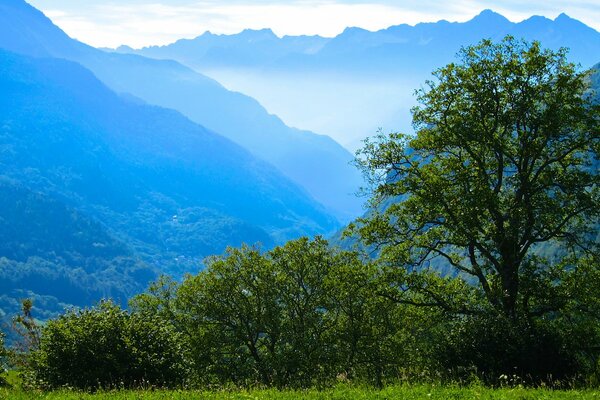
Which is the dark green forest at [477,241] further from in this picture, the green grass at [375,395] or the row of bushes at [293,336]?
the green grass at [375,395]

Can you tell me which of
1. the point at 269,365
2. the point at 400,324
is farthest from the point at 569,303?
the point at 269,365

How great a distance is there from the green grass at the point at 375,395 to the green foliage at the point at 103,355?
568cm

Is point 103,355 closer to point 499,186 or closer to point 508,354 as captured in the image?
point 508,354

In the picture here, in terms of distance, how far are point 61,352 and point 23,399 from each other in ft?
24.8

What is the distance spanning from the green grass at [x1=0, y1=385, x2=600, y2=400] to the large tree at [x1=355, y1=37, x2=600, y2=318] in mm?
10525

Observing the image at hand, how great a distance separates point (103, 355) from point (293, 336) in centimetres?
2418

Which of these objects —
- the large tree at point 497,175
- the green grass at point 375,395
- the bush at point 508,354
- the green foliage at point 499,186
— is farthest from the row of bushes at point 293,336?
the green grass at point 375,395

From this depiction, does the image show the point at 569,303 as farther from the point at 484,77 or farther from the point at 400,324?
the point at 400,324

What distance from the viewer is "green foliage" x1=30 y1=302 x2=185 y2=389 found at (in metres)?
26.0

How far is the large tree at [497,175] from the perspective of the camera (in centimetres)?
2992

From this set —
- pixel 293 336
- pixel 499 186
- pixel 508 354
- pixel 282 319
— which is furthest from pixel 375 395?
pixel 282 319

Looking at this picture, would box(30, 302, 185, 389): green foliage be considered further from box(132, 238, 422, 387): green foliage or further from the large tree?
box(132, 238, 422, 387): green foliage

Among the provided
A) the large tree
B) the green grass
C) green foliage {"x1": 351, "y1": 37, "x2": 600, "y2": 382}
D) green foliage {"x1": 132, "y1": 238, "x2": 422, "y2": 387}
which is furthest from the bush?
green foliage {"x1": 132, "y1": 238, "x2": 422, "y2": 387}

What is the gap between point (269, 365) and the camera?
46.2 meters
